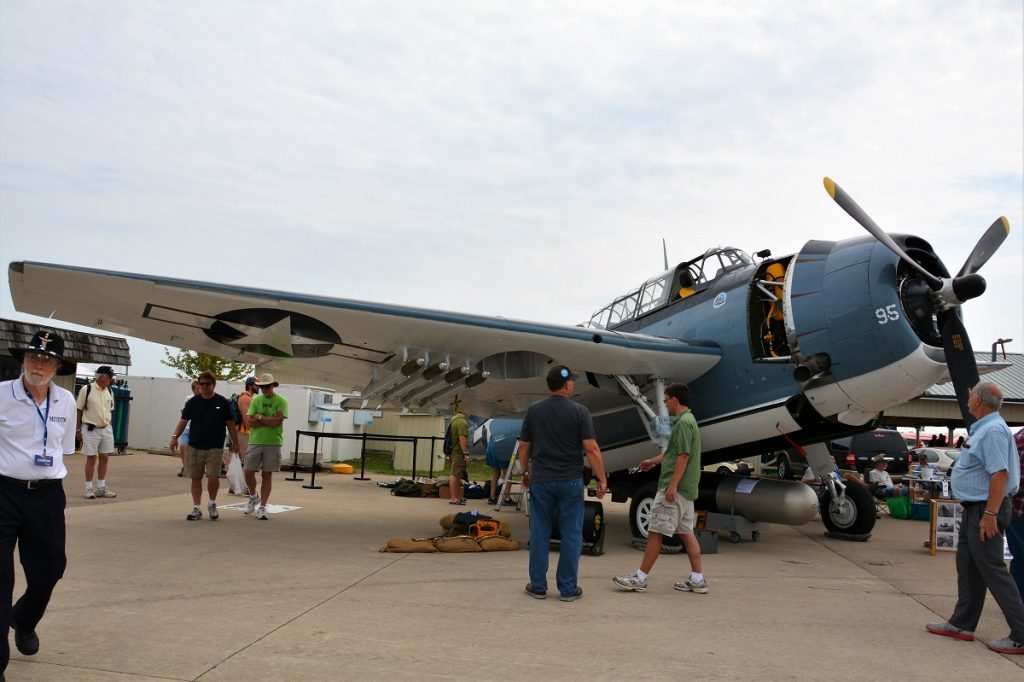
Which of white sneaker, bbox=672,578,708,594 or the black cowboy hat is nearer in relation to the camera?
the black cowboy hat

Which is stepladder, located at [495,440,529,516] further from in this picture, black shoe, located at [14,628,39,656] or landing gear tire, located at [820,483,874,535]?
black shoe, located at [14,628,39,656]

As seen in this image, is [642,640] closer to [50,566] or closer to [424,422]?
[50,566]

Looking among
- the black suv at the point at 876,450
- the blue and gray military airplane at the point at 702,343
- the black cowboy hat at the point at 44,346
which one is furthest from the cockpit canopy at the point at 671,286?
the black suv at the point at 876,450

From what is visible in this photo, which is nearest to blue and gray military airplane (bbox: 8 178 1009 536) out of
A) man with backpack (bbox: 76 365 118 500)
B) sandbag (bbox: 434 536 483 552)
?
sandbag (bbox: 434 536 483 552)

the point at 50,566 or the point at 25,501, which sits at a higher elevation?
the point at 25,501

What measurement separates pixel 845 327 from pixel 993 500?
2.92 m

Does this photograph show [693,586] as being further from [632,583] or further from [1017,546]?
[1017,546]

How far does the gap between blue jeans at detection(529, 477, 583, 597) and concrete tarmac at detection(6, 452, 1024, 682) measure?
195 mm

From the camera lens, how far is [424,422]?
2272cm

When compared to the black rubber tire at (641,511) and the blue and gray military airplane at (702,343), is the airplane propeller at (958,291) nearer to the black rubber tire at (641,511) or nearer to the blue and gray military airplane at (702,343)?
the blue and gray military airplane at (702,343)

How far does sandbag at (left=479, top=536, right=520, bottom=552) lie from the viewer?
24.3ft

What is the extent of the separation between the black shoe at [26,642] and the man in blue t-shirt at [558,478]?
3.09 metres

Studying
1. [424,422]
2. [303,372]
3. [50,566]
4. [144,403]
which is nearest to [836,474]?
[303,372]

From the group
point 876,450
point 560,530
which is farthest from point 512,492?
point 876,450
